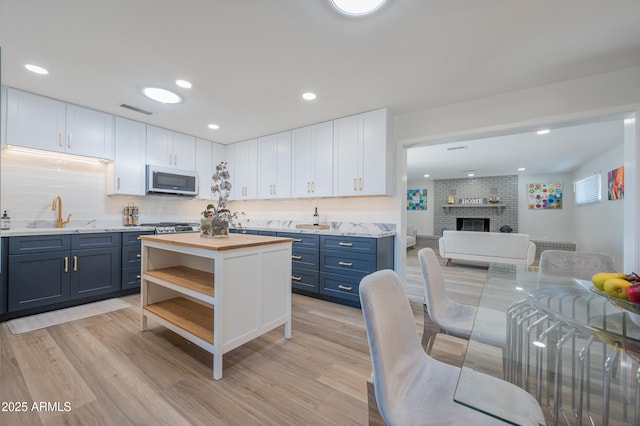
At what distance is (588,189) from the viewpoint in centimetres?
630

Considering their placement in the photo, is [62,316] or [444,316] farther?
[62,316]

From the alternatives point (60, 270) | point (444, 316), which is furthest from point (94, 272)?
point (444, 316)

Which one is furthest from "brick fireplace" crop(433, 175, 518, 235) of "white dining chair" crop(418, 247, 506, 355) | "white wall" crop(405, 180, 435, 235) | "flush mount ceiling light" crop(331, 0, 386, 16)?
"flush mount ceiling light" crop(331, 0, 386, 16)

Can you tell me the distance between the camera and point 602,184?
5.46m

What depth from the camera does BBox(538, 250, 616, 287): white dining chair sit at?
1.94 m

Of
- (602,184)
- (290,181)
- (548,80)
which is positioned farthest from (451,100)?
(602,184)

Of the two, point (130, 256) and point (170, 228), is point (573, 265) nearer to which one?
point (170, 228)

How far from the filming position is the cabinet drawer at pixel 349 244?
300cm

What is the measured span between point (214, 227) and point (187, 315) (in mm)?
778

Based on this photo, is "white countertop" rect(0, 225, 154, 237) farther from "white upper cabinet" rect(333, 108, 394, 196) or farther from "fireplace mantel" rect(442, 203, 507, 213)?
"fireplace mantel" rect(442, 203, 507, 213)

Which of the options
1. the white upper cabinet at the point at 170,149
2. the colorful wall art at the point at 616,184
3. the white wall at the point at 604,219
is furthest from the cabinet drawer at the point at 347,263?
the colorful wall art at the point at 616,184

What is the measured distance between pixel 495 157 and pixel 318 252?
5251 mm

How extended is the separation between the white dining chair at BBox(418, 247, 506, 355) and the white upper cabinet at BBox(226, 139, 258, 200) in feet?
11.4

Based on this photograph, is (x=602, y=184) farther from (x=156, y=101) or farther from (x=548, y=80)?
(x=156, y=101)
